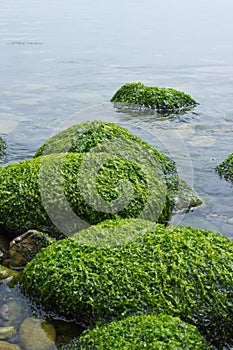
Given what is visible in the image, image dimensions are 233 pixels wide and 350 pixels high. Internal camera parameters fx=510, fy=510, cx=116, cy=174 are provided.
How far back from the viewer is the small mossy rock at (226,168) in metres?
7.97

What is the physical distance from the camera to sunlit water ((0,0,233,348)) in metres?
8.70

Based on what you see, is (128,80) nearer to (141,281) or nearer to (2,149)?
(2,149)

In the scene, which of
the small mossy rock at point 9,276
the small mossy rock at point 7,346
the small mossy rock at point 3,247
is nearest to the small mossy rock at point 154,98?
the small mossy rock at point 3,247

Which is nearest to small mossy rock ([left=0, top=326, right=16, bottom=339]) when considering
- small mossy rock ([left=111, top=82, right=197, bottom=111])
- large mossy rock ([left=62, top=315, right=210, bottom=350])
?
large mossy rock ([left=62, top=315, right=210, bottom=350])

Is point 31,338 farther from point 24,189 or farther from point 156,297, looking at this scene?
point 24,189

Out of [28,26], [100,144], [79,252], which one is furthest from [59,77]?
[28,26]

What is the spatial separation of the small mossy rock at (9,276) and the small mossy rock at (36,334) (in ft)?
1.97

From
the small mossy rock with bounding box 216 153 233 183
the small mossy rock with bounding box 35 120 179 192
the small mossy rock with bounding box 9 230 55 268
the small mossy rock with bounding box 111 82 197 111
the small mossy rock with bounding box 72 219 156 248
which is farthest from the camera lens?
the small mossy rock with bounding box 111 82 197 111

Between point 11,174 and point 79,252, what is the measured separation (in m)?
1.89

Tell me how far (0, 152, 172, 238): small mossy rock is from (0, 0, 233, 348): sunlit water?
2.29 ft

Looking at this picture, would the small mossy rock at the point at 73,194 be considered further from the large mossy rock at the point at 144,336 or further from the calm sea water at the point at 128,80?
the large mossy rock at the point at 144,336

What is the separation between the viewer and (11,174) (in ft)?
20.5

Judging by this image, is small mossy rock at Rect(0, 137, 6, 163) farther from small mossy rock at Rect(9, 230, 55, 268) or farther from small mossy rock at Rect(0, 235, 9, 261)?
small mossy rock at Rect(9, 230, 55, 268)

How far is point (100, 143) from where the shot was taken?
7.03 m
